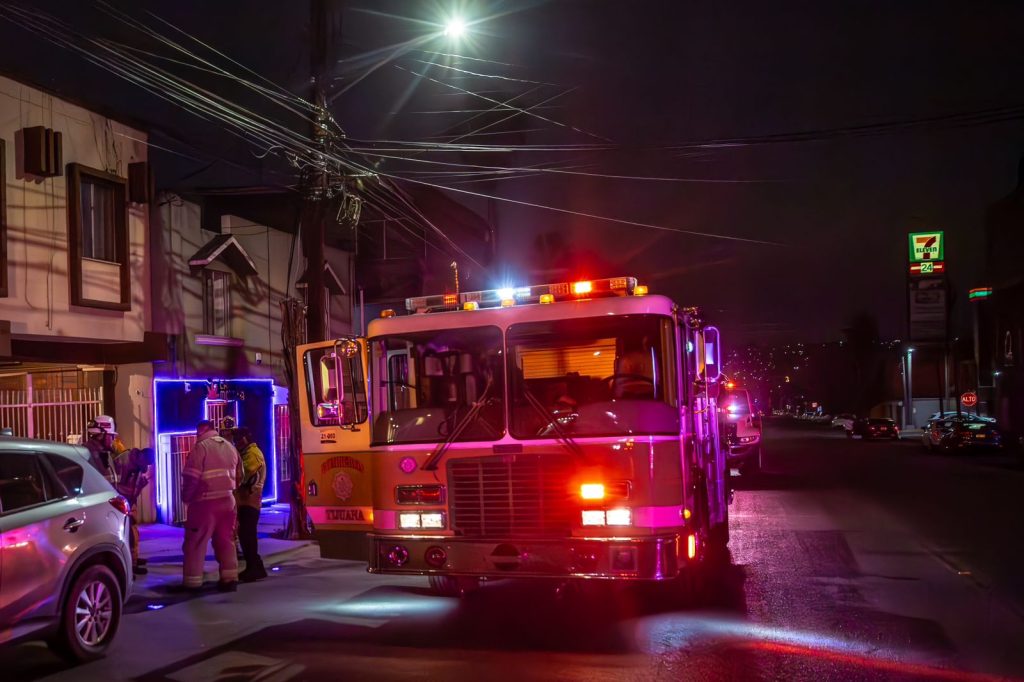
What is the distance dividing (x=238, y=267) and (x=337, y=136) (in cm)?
620

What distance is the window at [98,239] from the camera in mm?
13969

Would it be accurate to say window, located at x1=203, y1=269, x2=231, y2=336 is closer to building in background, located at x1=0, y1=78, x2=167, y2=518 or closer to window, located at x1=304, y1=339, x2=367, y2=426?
building in background, located at x1=0, y1=78, x2=167, y2=518

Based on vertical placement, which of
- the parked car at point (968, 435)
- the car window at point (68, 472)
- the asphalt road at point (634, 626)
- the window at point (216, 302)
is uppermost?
the window at point (216, 302)

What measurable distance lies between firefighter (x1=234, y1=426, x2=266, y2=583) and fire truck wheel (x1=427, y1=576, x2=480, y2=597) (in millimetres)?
2462

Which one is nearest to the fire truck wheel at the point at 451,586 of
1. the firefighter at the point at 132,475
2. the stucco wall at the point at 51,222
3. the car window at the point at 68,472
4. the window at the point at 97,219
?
the car window at the point at 68,472

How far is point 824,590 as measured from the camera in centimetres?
874

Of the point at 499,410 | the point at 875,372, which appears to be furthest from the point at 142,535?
the point at 875,372

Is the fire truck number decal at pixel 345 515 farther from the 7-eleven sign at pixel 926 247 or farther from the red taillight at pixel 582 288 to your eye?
the 7-eleven sign at pixel 926 247

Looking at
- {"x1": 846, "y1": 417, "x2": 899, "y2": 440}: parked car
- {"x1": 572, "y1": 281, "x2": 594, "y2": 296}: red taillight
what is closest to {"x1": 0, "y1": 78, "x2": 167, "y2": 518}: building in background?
{"x1": 572, "y1": 281, "x2": 594, "y2": 296}: red taillight

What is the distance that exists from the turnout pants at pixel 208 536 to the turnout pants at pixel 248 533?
60 centimetres

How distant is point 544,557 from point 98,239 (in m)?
11.1

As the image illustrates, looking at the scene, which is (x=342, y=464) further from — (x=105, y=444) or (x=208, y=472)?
(x=105, y=444)

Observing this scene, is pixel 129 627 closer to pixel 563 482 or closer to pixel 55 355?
pixel 563 482

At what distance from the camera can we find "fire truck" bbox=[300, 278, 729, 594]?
21.8ft
